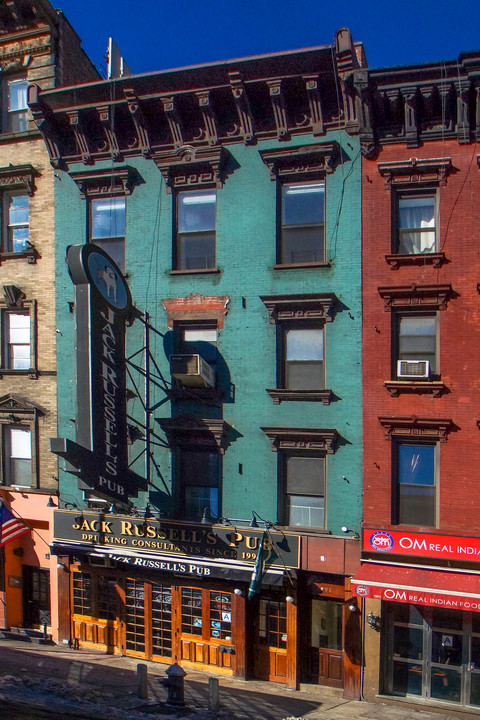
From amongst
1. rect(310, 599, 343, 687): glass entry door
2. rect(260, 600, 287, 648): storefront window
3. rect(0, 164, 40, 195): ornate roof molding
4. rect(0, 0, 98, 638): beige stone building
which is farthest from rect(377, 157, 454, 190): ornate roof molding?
rect(260, 600, 287, 648): storefront window

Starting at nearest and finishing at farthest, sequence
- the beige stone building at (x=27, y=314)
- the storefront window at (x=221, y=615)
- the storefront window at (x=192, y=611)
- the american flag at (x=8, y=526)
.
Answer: the storefront window at (x=221, y=615)
the storefront window at (x=192, y=611)
the american flag at (x=8, y=526)
the beige stone building at (x=27, y=314)

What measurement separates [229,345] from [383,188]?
17.6ft

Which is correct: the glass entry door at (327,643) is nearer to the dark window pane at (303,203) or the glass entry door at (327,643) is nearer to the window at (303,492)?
the window at (303,492)

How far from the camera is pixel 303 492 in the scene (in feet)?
44.1

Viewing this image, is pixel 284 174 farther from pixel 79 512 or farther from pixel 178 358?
pixel 79 512

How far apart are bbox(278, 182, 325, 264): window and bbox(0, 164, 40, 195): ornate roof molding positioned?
7.37 meters

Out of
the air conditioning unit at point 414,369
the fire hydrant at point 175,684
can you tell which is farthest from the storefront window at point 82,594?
the air conditioning unit at point 414,369

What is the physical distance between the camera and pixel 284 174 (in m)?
13.7

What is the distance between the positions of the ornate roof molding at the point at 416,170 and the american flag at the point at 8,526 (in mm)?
13614

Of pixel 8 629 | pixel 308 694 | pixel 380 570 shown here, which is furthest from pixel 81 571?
pixel 380 570

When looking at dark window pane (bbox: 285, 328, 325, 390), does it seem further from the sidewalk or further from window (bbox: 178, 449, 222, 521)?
the sidewalk

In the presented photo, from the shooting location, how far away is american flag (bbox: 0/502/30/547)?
609 inches

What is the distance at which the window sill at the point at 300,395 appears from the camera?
42.8 feet

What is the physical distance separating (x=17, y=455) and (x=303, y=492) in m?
8.58
